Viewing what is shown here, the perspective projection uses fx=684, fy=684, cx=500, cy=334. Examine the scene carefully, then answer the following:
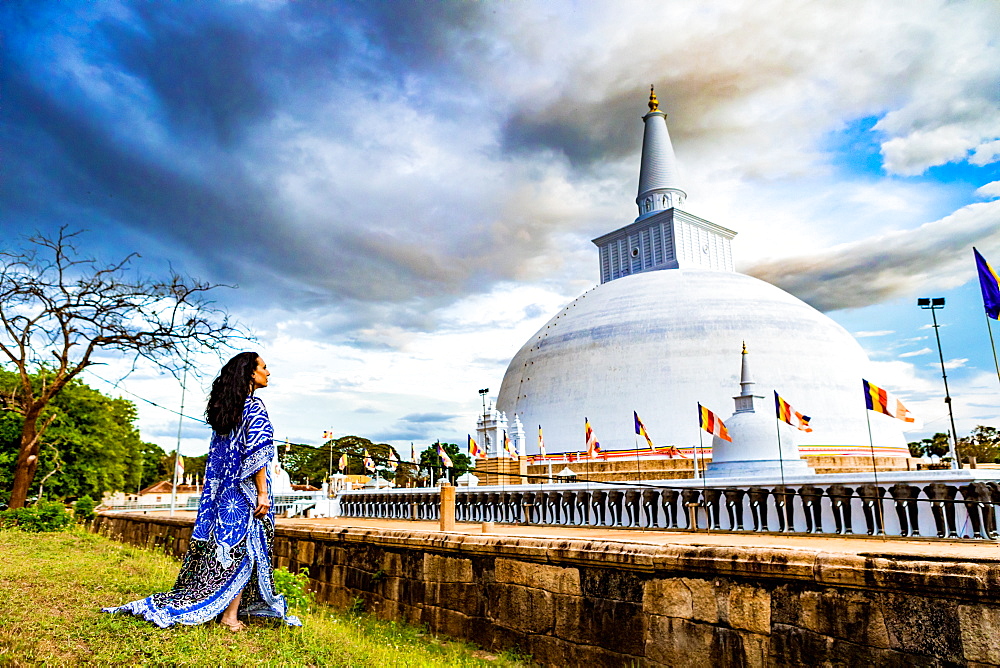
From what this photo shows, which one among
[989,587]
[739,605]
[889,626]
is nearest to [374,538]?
[739,605]

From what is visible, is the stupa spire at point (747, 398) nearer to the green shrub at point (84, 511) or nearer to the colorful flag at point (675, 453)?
the colorful flag at point (675, 453)

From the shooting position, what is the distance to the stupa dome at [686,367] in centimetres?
2820

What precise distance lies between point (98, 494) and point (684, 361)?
28.1 metres

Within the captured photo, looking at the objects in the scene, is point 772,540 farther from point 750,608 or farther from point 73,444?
point 73,444

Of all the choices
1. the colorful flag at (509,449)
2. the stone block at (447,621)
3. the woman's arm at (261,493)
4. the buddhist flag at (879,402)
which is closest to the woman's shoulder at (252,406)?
the woman's arm at (261,493)

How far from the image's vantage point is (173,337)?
1372 cm

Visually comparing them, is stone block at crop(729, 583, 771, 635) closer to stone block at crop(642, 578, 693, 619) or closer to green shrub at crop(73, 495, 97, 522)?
stone block at crop(642, 578, 693, 619)

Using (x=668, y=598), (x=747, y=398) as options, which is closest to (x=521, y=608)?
(x=668, y=598)

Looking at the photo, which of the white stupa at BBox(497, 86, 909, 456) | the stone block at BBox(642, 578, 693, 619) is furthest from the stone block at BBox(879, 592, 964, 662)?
the white stupa at BBox(497, 86, 909, 456)

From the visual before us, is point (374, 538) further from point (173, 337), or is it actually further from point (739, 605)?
point (173, 337)

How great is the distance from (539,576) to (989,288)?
26.7ft

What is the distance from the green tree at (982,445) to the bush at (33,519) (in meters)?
46.9

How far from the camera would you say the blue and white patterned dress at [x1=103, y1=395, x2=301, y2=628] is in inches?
205

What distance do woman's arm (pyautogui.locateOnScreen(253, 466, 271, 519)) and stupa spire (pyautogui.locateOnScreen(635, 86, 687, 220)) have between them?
38.0 metres
